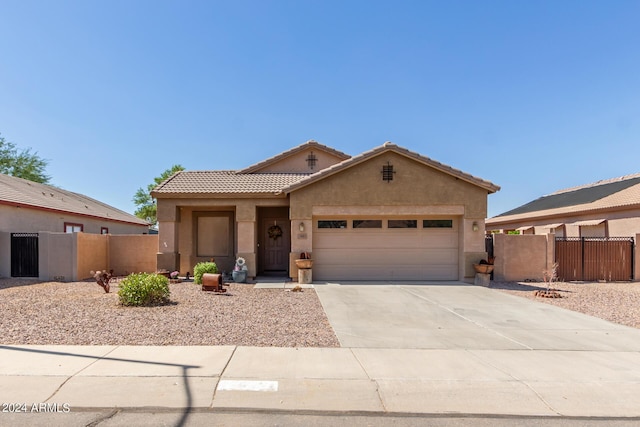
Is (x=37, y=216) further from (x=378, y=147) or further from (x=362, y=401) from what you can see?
(x=362, y=401)

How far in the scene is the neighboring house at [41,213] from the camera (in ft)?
53.2

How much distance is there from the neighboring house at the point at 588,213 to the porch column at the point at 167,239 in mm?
22157

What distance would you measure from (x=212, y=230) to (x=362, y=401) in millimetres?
12967

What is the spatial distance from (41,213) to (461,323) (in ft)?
68.9

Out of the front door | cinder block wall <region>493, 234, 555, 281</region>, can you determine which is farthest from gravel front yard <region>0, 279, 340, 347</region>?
cinder block wall <region>493, 234, 555, 281</region>

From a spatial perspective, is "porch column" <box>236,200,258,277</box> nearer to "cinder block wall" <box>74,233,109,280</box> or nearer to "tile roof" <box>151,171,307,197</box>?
"tile roof" <box>151,171,307,197</box>

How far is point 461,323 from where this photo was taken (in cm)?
780

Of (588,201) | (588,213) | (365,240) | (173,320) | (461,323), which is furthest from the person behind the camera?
(588,201)

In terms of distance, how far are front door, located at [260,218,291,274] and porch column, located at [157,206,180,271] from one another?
3.72m

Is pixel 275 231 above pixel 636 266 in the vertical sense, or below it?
above

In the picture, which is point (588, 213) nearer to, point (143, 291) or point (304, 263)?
point (304, 263)

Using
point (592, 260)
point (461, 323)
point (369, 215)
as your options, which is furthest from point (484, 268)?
point (461, 323)

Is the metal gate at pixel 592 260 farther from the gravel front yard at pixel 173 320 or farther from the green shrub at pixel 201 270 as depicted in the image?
the green shrub at pixel 201 270

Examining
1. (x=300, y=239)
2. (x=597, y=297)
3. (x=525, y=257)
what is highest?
(x=300, y=239)
